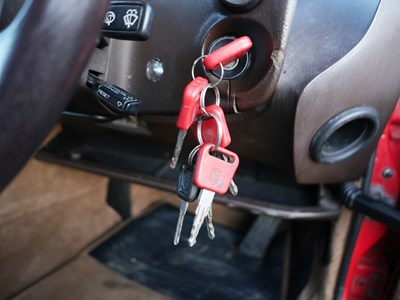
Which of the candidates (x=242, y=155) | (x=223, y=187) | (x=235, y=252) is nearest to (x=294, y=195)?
(x=242, y=155)

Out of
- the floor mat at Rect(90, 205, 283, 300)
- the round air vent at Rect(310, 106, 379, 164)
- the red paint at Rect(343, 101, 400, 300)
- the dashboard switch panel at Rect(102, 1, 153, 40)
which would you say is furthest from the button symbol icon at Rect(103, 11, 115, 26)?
the floor mat at Rect(90, 205, 283, 300)

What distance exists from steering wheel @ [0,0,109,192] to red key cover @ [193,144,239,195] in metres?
0.15

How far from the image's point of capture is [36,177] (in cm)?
121

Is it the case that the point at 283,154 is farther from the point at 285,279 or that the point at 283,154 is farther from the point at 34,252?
the point at 34,252

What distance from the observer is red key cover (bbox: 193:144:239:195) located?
0.45 meters

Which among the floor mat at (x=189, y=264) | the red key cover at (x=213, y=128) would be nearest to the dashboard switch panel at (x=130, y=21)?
the red key cover at (x=213, y=128)

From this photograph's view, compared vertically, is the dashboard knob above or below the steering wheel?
above

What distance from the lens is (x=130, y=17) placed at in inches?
19.3

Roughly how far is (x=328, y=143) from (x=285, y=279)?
0.49 meters

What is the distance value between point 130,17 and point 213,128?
15 cm

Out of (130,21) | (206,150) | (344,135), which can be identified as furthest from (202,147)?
(344,135)

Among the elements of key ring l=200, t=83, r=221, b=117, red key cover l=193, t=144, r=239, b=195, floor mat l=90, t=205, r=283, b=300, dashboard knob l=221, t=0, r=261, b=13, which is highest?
dashboard knob l=221, t=0, r=261, b=13

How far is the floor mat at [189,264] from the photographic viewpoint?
1052 mm

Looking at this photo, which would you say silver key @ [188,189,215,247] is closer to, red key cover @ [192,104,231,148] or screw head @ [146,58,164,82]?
red key cover @ [192,104,231,148]
